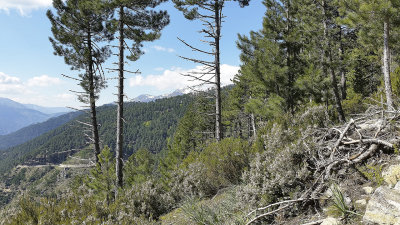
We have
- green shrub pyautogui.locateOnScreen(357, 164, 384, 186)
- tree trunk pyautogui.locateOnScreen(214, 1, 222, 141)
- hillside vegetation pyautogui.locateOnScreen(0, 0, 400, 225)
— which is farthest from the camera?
tree trunk pyautogui.locateOnScreen(214, 1, 222, 141)

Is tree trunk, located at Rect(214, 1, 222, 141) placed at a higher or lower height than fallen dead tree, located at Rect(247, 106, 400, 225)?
higher

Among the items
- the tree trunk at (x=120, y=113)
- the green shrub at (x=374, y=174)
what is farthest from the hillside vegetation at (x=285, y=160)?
the tree trunk at (x=120, y=113)

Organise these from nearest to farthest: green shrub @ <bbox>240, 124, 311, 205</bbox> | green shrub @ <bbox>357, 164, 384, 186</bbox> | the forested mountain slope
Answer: green shrub @ <bbox>357, 164, 384, 186</bbox>
green shrub @ <bbox>240, 124, 311, 205</bbox>
the forested mountain slope

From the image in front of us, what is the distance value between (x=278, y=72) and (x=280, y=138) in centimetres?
644

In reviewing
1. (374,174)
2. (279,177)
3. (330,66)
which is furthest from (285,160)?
(330,66)

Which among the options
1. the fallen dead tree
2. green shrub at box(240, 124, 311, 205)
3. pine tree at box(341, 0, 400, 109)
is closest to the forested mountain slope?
pine tree at box(341, 0, 400, 109)

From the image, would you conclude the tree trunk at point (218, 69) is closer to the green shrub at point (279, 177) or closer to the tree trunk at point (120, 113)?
the tree trunk at point (120, 113)

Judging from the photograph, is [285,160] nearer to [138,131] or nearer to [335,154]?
[335,154]

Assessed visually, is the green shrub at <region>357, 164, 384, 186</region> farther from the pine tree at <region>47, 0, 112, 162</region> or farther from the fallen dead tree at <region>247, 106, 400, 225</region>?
the pine tree at <region>47, 0, 112, 162</region>

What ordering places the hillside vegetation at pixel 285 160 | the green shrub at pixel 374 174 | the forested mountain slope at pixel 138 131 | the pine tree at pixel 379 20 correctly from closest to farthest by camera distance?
the green shrub at pixel 374 174 < the hillside vegetation at pixel 285 160 < the pine tree at pixel 379 20 < the forested mountain slope at pixel 138 131

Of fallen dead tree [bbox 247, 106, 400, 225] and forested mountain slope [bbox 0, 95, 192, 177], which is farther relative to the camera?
forested mountain slope [bbox 0, 95, 192, 177]

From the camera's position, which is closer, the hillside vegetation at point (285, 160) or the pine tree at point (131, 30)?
the hillside vegetation at point (285, 160)

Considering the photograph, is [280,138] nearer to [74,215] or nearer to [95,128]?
[74,215]

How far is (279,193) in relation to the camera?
128 inches
